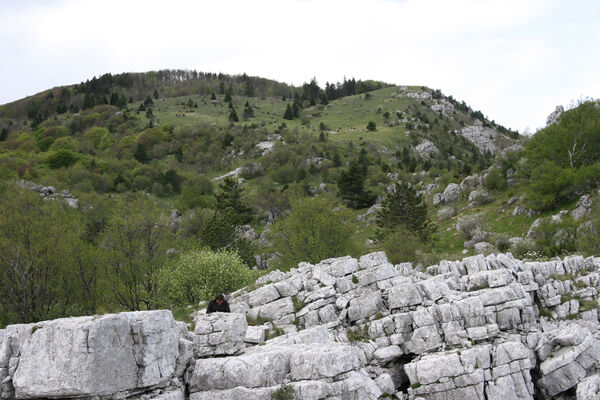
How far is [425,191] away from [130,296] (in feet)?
175

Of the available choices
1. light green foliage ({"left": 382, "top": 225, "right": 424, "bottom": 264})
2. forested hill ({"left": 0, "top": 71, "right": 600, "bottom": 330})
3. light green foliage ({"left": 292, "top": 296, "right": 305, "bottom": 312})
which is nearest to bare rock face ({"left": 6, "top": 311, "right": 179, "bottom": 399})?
light green foliage ({"left": 292, "top": 296, "right": 305, "bottom": 312})

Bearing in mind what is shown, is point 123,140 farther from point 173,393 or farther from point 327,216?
point 173,393

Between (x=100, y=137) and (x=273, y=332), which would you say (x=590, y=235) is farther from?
(x=100, y=137)

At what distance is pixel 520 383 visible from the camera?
18.4 m

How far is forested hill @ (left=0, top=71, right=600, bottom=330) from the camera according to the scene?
104 feet

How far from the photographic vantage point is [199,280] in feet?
95.3

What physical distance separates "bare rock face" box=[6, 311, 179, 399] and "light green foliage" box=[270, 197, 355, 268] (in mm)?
24279

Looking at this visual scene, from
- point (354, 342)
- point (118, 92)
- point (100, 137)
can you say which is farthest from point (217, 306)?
point (118, 92)

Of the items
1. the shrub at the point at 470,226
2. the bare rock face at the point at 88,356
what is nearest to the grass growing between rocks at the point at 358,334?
the bare rock face at the point at 88,356

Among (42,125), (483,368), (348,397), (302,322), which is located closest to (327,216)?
(302,322)

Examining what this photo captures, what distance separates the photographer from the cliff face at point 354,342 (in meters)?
13.4

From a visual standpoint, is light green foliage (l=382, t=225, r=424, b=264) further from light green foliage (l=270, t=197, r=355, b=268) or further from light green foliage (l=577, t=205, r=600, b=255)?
light green foliage (l=577, t=205, r=600, b=255)

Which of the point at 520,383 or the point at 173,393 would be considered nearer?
the point at 173,393

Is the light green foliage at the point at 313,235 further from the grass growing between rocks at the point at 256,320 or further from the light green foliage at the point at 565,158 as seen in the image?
the light green foliage at the point at 565,158
